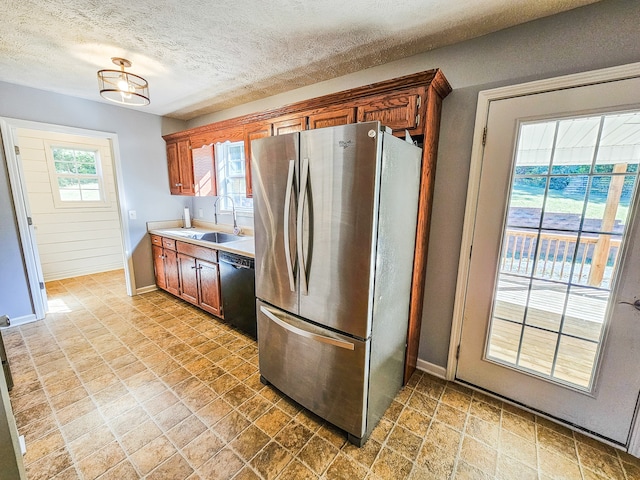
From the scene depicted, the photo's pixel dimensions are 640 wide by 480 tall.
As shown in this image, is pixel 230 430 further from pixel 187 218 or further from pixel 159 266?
pixel 187 218

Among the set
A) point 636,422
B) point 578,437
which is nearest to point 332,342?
point 578,437

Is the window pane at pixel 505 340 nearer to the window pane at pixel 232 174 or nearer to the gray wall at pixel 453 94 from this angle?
the gray wall at pixel 453 94

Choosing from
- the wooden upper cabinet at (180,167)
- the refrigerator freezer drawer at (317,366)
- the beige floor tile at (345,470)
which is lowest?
the beige floor tile at (345,470)

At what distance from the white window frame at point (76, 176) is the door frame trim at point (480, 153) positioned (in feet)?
18.8

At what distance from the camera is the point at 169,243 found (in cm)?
351

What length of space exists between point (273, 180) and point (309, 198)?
32 centimetres

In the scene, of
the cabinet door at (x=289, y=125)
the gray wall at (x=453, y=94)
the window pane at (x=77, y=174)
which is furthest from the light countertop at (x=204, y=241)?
the window pane at (x=77, y=174)

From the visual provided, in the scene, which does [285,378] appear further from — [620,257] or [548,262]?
[620,257]

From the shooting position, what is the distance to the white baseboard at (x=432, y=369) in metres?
2.21

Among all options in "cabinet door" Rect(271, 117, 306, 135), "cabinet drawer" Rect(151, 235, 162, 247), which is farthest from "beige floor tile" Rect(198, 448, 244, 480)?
"cabinet drawer" Rect(151, 235, 162, 247)

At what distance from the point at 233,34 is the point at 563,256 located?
8.51 ft

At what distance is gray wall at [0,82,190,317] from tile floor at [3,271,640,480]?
919 mm

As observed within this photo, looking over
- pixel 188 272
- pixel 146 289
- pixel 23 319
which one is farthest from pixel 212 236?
pixel 23 319

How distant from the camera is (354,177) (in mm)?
1374
